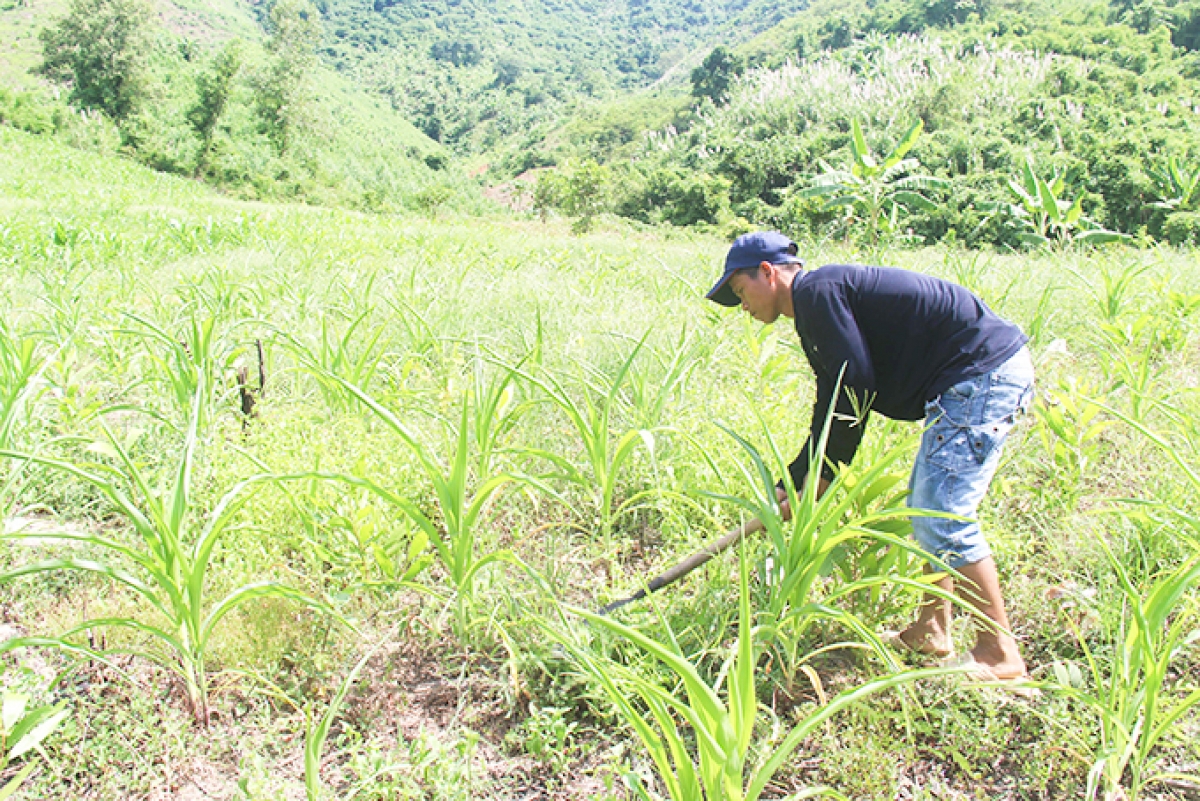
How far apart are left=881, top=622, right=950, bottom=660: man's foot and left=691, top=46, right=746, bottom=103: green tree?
7864 cm

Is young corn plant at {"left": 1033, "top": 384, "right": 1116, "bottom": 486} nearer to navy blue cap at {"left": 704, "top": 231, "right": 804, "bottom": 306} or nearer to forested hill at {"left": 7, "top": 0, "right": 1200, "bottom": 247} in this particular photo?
navy blue cap at {"left": 704, "top": 231, "right": 804, "bottom": 306}

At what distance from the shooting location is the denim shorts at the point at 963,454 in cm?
191

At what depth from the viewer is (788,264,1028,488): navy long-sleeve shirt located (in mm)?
1994

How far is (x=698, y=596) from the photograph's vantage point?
6.88 feet

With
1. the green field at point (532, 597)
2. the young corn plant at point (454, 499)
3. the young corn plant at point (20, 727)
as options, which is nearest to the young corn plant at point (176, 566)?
the green field at point (532, 597)

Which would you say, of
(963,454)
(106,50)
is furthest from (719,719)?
(106,50)

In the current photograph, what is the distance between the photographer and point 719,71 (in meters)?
75.9

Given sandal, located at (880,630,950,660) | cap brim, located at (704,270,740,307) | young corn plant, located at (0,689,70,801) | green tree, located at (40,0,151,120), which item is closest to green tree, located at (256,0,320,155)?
green tree, located at (40,0,151,120)

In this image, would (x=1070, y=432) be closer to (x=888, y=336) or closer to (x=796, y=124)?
(x=888, y=336)

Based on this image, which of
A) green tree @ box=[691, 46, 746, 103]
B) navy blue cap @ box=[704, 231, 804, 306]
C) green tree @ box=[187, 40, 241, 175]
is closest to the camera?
navy blue cap @ box=[704, 231, 804, 306]

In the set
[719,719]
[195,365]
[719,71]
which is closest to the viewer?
[719,719]

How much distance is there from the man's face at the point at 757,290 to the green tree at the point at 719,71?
78180 mm

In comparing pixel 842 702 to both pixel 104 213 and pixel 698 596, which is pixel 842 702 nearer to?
pixel 698 596

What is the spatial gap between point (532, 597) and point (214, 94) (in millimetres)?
40828
